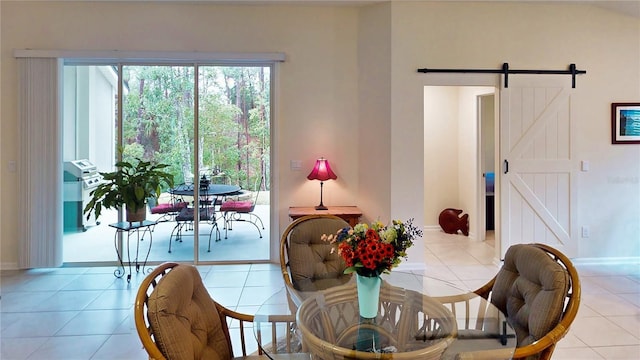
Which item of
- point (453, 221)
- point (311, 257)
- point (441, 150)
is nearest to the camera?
point (311, 257)

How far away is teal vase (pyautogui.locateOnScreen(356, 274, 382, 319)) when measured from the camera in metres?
1.52

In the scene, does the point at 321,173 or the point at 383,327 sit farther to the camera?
the point at 321,173

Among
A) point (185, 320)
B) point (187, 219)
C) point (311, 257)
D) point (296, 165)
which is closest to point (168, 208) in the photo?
point (187, 219)

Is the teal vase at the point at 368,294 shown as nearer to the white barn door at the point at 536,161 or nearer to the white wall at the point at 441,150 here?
the white barn door at the point at 536,161

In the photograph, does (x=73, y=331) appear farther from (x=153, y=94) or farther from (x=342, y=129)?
(x=342, y=129)

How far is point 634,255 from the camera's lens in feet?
14.0

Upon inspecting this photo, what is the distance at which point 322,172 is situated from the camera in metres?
4.10

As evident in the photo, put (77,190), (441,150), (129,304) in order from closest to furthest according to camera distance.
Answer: (129,304) < (77,190) < (441,150)

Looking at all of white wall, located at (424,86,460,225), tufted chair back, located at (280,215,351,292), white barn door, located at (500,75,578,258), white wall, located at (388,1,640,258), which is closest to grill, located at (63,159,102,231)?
tufted chair back, located at (280,215,351,292)

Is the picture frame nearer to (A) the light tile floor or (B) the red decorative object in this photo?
(A) the light tile floor

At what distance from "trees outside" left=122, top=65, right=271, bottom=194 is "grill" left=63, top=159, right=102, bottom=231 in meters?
0.54

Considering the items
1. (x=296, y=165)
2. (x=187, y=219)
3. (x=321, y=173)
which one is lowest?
(x=187, y=219)

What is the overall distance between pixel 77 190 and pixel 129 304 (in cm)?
196

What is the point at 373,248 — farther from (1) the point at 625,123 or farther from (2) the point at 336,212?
(1) the point at 625,123
